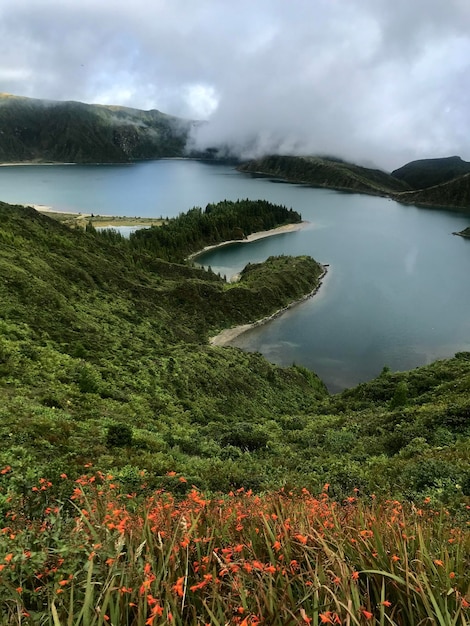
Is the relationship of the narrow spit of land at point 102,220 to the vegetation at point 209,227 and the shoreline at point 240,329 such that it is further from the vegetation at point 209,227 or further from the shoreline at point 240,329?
the shoreline at point 240,329

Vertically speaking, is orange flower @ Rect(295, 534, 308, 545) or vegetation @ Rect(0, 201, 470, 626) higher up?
orange flower @ Rect(295, 534, 308, 545)

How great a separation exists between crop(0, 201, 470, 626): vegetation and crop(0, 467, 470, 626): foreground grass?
0.08ft

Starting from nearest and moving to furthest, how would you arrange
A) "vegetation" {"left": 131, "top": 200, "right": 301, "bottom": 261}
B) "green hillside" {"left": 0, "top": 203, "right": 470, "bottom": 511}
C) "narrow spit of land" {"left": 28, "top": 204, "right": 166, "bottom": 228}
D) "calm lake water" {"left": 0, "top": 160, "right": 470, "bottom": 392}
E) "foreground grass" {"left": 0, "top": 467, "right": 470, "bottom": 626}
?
"foreground grass" {"left": 0, "top": 467, "right": 470, "bottom": 626}
"green hillside" {"left": 0, "top": 203, "right": 470, "bottom": 511}
"calm lake water" {"left": 0, "top": 160, "right": 470, "bottom": 392}
"vegetation" {"left": 131, "top": 200, "right": 301, "bottom": 261}
"narrow spit of land" {"left": 28, "top": 204, "right": 166, "bottom": 228}

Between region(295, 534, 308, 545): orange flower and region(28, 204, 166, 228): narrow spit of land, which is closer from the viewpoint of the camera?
region(295, 534, 308, 545): orange flower

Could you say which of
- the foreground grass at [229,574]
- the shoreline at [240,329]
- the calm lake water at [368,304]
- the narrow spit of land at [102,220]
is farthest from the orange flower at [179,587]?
the narrow spit of land at [102,220]

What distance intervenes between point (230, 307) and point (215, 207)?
329 feet

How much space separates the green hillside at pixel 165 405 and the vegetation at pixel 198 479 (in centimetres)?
12

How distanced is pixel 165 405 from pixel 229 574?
66.6 ft

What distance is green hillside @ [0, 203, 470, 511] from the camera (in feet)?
41.5

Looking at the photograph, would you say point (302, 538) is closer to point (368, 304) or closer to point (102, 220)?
point (368, 304)

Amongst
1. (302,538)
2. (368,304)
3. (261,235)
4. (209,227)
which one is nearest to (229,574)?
(302,538)

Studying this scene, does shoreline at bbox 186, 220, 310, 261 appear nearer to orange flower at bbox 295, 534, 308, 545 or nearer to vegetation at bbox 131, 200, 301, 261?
vegetation at bbox 131, 200, 301, 261

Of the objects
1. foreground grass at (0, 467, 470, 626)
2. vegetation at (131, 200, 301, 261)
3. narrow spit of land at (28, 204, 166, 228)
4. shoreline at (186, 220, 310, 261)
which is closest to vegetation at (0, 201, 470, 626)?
foreground grass at (0, 467, 470, 626)

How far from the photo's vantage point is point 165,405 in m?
24.2
